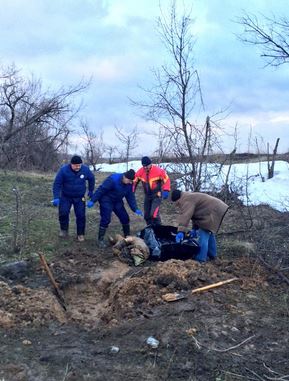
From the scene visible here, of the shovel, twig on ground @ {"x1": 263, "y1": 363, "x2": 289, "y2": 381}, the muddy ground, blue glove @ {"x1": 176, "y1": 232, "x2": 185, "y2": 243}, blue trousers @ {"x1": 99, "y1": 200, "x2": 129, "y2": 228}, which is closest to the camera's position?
twig on ground @ {"x1": 263, "y1": 363, "x2": 289, "y2": 381}

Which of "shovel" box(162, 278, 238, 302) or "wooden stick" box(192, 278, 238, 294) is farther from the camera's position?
"wooden stick" box(192, 278, 238, 294)

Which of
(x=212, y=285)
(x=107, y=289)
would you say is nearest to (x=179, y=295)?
(x=212, y=285)

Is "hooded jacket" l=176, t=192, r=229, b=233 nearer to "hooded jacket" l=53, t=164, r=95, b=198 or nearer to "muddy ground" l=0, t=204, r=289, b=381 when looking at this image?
"muddy ground" l=0, t=204, r=289, b=381

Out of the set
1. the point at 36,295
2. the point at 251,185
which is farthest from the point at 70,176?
the point at 251,185

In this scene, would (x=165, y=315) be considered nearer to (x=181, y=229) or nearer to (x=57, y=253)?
(x=181, y=229)

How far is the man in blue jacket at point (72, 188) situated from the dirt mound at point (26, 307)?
2.41 metres

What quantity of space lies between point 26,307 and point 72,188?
125 inches

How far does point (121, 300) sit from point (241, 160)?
1860 centimetres

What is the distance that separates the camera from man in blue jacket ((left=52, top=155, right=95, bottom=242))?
322 inches

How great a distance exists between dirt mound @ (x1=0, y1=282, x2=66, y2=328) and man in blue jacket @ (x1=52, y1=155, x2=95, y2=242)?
2415mm

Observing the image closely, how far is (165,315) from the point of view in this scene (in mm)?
5312

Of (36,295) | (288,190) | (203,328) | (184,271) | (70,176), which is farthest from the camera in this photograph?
(288,190)

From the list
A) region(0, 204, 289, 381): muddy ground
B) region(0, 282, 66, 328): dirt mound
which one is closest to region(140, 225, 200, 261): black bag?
region(0, 204, 289, 381): muddy ground

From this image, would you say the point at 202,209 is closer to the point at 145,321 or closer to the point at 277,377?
the point at 145,321
